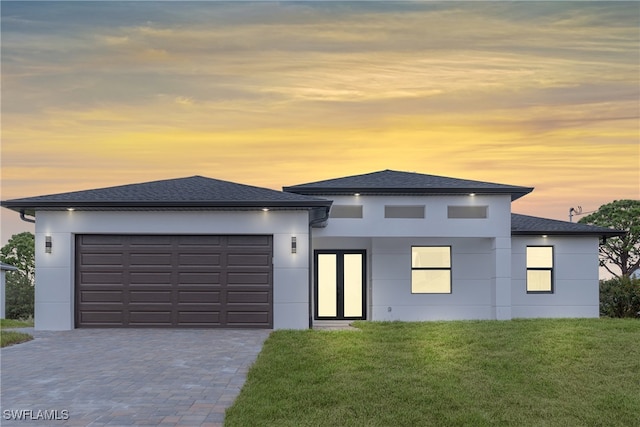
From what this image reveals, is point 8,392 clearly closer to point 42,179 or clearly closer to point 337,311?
point 337,311

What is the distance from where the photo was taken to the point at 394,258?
19062 mm

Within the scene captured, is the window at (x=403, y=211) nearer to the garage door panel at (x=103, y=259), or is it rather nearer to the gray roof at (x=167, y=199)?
→ the gray roof at (x=167, y=199)

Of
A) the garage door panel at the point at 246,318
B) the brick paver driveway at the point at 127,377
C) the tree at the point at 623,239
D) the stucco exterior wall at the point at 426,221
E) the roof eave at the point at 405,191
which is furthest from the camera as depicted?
the tree at the point at 623,239

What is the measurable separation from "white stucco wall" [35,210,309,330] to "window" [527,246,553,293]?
8.10 m

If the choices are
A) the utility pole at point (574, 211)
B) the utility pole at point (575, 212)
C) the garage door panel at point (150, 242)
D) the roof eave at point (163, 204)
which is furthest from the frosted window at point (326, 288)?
the utility pole at point (574, 211)

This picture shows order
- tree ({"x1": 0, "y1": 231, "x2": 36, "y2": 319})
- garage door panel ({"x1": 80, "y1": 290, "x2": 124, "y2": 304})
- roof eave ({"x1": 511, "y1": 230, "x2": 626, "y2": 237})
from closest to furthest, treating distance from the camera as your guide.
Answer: garage door panel ({"x1": 80, "y1": 290, "x2": 124, "y2": 304}) < roof eave ({"x1": 511, "y1": 230, "x2": 626, "y2": 237}) < tree ({"x1": 0, "y1": 231, "x2": 36, "y2": 319})

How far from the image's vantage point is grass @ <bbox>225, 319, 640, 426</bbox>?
7.41 m

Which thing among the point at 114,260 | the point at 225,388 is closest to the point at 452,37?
the point at 114,260

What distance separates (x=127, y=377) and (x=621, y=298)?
56.9 ft

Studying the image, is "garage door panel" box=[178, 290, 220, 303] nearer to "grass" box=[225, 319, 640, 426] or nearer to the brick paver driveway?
the brick paver driveway

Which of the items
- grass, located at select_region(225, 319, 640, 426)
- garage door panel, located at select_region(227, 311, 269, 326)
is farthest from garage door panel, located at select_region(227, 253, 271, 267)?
grass, located at select_region(225, 319, 640, 426)

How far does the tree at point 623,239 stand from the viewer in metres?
30.7

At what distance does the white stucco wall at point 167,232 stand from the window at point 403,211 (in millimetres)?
3561

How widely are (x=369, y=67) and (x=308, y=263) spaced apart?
575 cm
